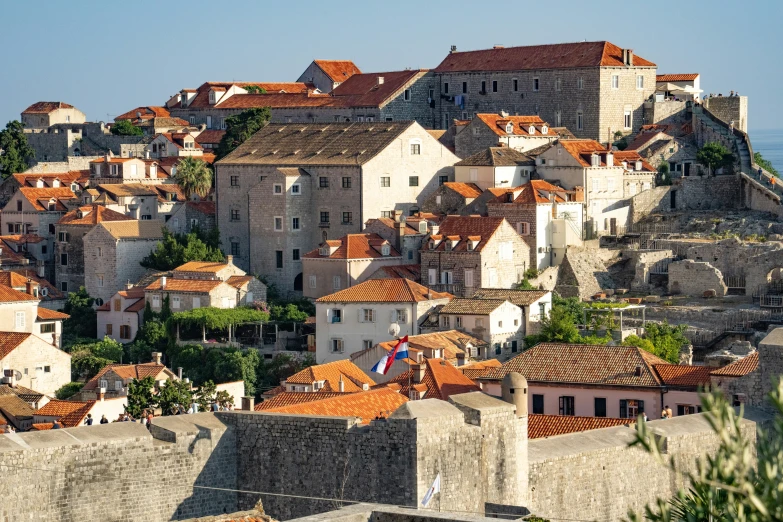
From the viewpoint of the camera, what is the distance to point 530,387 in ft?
142

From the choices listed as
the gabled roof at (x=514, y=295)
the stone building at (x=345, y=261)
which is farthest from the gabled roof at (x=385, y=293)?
the stone building at (x=345, y=261)

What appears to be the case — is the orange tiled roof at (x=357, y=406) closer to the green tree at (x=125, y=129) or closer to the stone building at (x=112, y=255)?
the stone building at (x=112, y=255)

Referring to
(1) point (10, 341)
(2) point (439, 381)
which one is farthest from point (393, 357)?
(1) point (10, 341)

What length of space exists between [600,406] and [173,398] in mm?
10176

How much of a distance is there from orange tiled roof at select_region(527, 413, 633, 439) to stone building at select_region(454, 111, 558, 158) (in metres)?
36.0

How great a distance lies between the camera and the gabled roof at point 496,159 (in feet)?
226

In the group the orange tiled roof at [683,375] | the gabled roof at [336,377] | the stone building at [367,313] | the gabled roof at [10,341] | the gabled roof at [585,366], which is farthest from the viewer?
the gabled roof at [10,341]

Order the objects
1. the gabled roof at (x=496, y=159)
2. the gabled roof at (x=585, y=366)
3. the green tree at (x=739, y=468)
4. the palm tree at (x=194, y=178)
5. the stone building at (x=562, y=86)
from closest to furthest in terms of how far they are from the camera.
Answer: the green tree at (x=739, y=468), the gabled roof at (x=585, y=366), the gabled roof at (x=496, y=159), the palm tree at (x=194, y=178), the stone building at (x=562, y=86)

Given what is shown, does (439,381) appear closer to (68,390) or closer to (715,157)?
(68,390)

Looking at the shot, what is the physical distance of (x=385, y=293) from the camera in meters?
59.9

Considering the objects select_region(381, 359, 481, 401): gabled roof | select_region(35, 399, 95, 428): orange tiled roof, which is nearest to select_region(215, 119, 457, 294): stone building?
select_region(35, 399, 95, 428): orange tiled roof

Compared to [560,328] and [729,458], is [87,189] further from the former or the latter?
[729,458]

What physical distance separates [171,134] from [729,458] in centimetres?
8304

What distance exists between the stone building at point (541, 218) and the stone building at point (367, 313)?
5299 millimetres
